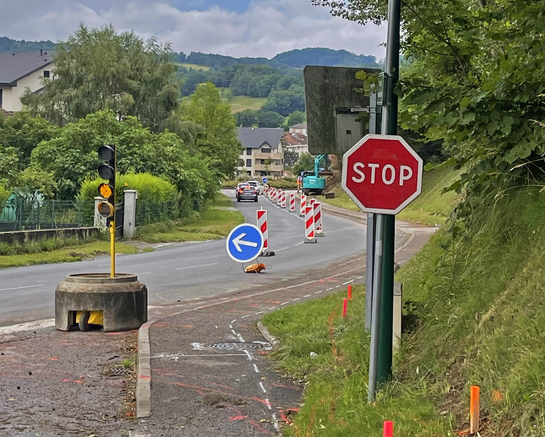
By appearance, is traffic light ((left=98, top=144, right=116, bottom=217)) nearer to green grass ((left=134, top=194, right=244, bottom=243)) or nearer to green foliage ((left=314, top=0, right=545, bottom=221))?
green foliage ((left=314, top=0, right=545, bottom=221))

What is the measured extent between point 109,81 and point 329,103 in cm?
4678

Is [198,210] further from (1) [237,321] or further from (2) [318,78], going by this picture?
(2) [318,78]

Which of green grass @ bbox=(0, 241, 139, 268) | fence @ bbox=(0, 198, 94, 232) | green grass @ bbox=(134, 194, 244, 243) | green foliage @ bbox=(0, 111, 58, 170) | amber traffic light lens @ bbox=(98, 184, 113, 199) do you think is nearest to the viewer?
amber traffic light lens @ bbox=(98, 184, 113, 199)

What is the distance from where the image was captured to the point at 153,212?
1583 inches

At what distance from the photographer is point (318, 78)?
888cm

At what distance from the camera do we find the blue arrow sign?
17078 mm

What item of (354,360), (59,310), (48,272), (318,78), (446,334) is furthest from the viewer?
(48,272)

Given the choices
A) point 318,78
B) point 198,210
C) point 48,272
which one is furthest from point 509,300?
point 198,210

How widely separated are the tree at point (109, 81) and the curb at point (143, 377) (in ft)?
143

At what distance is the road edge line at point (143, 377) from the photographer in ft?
24.1

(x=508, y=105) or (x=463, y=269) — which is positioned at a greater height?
(x=508, y=105)

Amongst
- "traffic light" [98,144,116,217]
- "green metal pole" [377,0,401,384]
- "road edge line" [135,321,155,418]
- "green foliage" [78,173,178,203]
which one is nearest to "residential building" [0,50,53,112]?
"green foliage" [78,173,178,203]

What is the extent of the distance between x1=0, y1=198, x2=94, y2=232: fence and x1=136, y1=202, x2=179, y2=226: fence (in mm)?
3866

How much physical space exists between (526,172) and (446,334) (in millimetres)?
2026
